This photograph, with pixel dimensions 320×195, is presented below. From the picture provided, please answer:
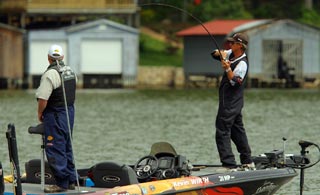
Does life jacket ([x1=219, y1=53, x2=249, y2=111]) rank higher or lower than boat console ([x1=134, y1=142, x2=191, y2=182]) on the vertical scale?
higher

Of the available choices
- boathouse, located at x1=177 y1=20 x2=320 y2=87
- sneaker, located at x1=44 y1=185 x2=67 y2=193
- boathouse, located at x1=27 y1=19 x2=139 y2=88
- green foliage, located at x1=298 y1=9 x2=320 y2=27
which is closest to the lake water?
sneaker, located at x1=44 y1=185 x2=67 y2=193

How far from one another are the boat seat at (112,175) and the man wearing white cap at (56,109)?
48cm

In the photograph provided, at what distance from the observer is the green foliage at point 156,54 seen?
71125mm

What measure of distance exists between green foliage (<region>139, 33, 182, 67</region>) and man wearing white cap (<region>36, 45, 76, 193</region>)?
55168mm

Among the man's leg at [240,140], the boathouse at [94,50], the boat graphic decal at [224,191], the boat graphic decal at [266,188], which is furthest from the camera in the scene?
the boathouse at [94,50]

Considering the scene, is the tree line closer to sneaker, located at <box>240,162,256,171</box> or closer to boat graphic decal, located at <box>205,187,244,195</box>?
sneaker, located at <box>240,162,256,171</box>

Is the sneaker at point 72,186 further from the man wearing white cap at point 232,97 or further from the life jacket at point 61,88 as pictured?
the man wearing white cap at point 232,97

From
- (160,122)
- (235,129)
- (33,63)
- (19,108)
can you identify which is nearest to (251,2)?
(33,63)

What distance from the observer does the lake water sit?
84.4ft

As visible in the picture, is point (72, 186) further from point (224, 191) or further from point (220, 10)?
point (220, 10)

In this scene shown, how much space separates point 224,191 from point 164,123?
68.4 ft

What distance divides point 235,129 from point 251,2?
227ft

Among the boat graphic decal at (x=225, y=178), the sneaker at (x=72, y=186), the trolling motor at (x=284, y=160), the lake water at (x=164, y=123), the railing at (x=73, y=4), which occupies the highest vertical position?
the railing at (x=73, y=4)

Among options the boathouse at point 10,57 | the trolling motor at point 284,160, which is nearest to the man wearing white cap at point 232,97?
the trolling motor at point 284,160
